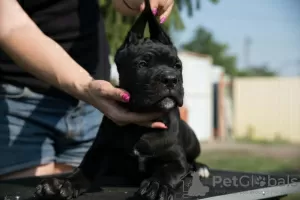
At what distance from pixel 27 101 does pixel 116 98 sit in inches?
27.7

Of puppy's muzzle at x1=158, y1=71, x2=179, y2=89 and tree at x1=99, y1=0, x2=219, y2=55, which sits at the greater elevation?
tree at x1=99, y1=0, x2=219, y2=55

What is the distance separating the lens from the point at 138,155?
5.24 feet

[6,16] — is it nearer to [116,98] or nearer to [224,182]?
[116,98]

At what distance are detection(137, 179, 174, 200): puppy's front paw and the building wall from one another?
47.1 ft

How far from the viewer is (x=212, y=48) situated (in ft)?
151

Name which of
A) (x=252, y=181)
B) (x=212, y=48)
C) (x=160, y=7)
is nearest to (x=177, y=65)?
(x=160, y=7)

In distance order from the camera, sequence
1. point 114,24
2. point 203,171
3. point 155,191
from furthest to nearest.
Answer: point 114,24, point 203,171, point 155,191

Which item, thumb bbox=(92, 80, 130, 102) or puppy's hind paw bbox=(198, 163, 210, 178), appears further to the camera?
puppy's hind paw bbox=(198, 163, 210, 178)

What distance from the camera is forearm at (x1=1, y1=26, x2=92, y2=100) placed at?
4.91 ft

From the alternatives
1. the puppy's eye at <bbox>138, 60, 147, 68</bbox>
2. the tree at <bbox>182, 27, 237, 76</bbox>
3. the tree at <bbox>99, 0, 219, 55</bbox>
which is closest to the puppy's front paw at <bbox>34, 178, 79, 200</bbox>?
the puppy's eye at <bbox>138, 60, 147, 68</bbox>

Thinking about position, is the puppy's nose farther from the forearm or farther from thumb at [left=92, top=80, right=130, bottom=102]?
the forearm

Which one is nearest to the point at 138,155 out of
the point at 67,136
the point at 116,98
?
the point at 116,98

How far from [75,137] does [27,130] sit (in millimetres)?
185

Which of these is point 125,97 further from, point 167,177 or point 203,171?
point 203,171
